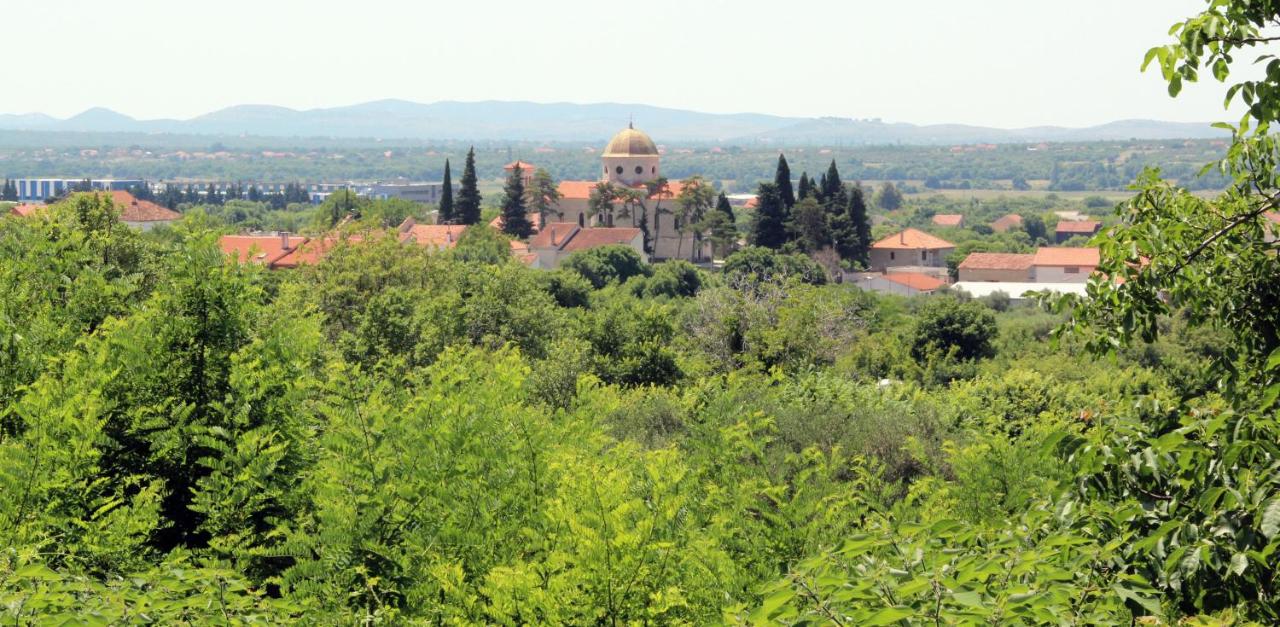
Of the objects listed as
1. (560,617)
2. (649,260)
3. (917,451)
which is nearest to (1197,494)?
(560,617)

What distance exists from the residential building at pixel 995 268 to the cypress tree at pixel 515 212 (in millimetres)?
26912

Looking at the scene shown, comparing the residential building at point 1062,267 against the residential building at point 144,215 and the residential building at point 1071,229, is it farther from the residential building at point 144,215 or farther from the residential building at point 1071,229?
the residential building at point 144,215

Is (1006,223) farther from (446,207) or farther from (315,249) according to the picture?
(315,249)

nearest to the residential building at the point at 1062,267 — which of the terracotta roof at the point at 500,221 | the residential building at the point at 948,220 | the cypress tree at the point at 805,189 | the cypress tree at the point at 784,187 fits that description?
the cypress tree at the point at 805,189

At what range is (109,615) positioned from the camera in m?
5.09

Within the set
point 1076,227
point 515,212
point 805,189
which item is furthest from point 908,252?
point 1076,227

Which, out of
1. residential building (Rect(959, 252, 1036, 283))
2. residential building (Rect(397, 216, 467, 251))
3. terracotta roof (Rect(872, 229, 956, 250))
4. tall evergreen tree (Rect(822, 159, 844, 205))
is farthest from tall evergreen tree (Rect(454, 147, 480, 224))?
residential building (Rect(959, 252, 1036, 283))

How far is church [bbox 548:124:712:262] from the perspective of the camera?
85.5 metres

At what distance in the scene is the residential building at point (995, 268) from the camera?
81.6m

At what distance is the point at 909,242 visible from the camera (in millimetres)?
90188

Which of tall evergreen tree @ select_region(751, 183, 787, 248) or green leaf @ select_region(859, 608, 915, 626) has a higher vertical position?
green leaf @ select_region(859, 608, 915, 626)

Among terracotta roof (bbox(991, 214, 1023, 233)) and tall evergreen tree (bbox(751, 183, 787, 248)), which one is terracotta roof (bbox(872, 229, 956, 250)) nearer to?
tall evergreen tree (bbox(751, 183, 787, 248))

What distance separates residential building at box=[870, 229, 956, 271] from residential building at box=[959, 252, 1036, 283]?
4.54 m

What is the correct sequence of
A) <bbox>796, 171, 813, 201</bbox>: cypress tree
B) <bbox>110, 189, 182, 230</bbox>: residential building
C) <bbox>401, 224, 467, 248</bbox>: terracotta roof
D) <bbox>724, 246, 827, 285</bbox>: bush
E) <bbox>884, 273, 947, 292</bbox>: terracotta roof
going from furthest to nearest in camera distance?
<bbox>110, 189, 182, 230</bbox>: residential building < <bbox>796, 171, 813, 201</bbox>: cypress tree < <bbox>401, 224, 467, 248</bbox>: terracotta roof < <bbox>884, 273, 947, 292</bbox>: terracotta roof < <bbox>724, 246, 827, 285</bbox>: bush
